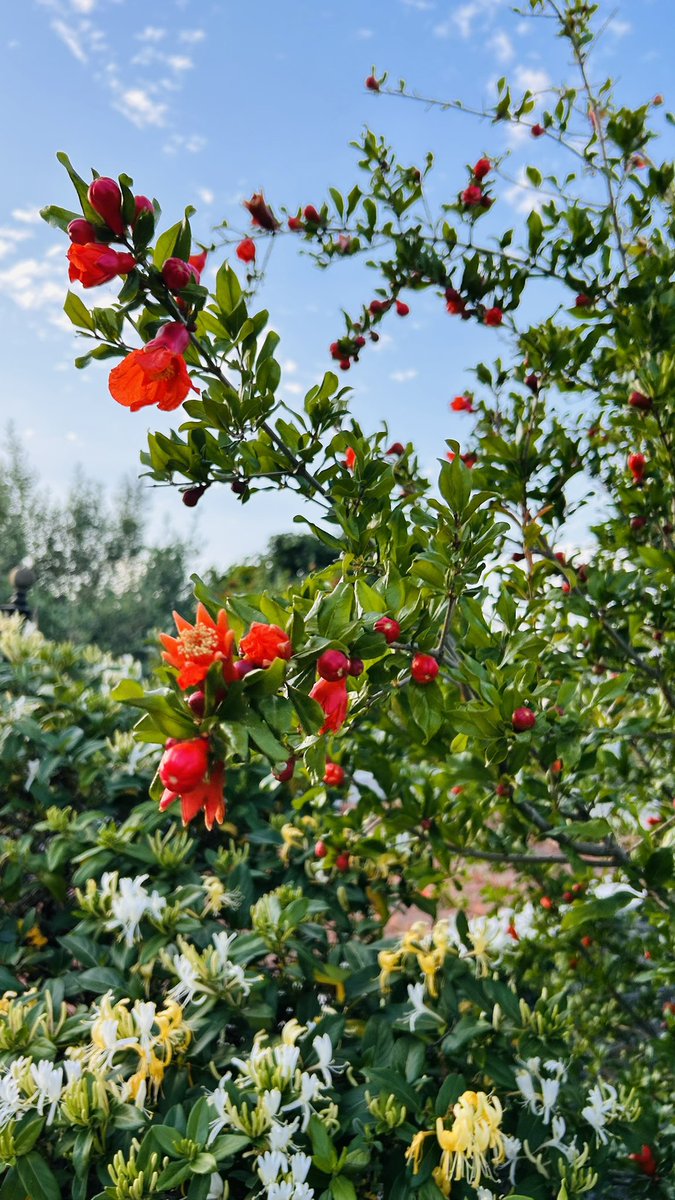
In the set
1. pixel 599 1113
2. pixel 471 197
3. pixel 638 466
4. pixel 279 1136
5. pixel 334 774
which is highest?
pixel 471 197

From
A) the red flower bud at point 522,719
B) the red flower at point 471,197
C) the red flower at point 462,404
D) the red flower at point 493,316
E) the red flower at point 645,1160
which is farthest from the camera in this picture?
the red flower at point 462,404

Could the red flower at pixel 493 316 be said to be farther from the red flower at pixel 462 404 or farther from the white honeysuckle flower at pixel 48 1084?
the white honeysuckle flower at pixel 48 1084

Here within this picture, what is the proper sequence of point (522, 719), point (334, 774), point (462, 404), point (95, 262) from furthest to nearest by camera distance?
point (462, 404) < point (334, 774) < point (522, 719) < point (95, 262)

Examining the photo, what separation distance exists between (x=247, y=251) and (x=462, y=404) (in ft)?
2.91

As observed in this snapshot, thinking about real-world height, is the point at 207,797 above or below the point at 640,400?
below

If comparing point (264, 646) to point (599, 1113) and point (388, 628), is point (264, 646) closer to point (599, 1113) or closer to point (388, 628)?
point (388, 628)

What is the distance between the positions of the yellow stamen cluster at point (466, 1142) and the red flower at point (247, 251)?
2261 millimetres

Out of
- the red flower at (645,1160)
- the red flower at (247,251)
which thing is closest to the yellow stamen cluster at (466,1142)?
the red flower at (645,1160)

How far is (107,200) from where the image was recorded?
38.5 inches

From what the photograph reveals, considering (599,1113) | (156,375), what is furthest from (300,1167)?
(156,375)

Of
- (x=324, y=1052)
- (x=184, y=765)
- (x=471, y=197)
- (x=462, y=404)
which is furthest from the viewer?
(x=462, y=404)

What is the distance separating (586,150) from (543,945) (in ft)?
8.61

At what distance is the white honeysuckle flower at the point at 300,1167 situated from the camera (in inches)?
49.8

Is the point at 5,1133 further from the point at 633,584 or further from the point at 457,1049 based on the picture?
the point at 633,584
